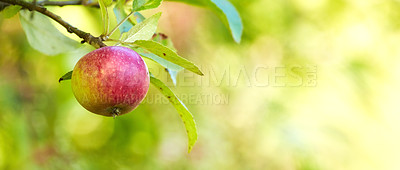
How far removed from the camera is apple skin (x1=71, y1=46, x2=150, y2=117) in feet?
2.22

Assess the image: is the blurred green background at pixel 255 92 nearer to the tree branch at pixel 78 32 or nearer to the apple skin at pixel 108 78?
the tree branch at pixel 78 32

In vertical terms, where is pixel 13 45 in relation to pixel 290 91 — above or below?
above

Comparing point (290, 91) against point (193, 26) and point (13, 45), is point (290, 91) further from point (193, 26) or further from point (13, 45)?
point (13, 45)

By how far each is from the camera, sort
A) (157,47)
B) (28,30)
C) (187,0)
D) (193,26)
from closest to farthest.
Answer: (157,47) < (28,30) < (187,0) < (193,26)

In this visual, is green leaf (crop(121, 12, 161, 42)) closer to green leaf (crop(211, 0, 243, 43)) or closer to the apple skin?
the apple skin

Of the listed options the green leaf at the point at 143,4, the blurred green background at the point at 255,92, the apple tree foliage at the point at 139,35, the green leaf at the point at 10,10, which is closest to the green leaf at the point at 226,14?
the apple tree foliage at the point at 139,35

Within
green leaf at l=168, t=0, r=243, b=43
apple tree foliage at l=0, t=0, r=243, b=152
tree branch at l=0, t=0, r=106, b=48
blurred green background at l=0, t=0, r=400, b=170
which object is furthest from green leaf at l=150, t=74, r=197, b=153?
blurred green background at l=0, t=0, r=400, b=170

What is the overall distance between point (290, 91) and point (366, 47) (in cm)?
49

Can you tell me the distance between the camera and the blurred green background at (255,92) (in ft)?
5.81

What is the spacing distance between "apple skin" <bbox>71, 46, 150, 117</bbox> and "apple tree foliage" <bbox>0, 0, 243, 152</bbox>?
36 millimetres

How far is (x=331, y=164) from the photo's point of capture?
92.3 inches

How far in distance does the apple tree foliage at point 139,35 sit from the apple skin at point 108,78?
0.12 feet

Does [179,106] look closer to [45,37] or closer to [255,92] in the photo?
[45,37]

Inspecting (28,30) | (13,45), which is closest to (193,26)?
(13,45)
